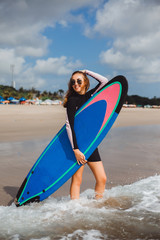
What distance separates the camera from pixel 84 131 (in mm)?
3064

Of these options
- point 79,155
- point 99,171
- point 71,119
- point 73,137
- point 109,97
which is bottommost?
point 99,171

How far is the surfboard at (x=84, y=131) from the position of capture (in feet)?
10.0

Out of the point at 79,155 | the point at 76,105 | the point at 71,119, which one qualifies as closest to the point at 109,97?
the point at 76,105

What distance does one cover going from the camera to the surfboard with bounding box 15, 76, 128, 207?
120 inches

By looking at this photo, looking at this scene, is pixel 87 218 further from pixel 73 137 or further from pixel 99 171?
pixel 73 137

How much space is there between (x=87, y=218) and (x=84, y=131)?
3.07 feet

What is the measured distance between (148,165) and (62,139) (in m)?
2.51

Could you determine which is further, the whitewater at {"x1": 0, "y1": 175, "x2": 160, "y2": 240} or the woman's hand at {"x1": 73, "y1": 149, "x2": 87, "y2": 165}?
the woman's hand at {"x1": 73, "y1": 149, "x2": 87, "y2": 165}

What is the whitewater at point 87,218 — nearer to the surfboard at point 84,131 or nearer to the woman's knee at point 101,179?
the surfboard at point 84,131

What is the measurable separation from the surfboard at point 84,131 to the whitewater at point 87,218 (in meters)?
0.22

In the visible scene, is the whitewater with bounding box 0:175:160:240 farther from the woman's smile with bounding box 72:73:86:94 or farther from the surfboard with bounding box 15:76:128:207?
the woman's smile with bounding box 72:73:86:94

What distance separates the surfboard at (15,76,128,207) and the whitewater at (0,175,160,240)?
22 centimetres

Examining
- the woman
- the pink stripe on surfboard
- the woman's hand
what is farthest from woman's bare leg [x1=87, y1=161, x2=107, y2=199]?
the pink stripe on surfboard

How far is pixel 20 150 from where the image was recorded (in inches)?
246
